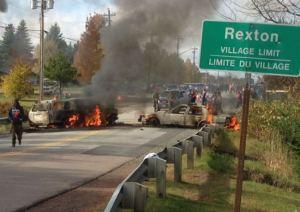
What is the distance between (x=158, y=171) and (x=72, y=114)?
2075 cm

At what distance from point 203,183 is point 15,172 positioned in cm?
429

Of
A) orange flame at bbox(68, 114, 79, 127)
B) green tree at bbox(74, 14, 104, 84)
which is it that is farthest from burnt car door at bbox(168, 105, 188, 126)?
green tree at bbox(74, 14, 104, 84)

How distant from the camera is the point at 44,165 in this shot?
1402 centimetres

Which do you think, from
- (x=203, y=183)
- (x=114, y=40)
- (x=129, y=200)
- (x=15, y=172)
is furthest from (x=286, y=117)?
(x=114, y=40)

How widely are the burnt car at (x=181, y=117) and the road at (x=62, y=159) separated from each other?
2.58 meters

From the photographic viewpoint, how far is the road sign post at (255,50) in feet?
20.1

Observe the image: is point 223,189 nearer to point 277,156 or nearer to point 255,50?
point 255,50

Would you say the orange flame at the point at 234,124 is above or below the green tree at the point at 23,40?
below

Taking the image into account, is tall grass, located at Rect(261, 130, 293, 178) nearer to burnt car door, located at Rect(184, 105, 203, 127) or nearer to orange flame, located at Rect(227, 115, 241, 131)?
orange flame, located at Rect(227, 115, 241, 131)

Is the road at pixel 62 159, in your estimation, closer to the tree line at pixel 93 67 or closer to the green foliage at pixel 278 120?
the green foliage at pixel 278 120

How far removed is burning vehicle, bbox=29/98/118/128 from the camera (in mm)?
28422

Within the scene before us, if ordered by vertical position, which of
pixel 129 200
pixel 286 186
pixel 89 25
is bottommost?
pixel 286 186

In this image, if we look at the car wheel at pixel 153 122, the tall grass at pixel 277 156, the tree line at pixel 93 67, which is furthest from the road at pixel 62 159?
the tree line at pixel 93 67

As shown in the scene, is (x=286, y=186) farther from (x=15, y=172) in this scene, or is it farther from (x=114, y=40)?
(x=114, y=40)
